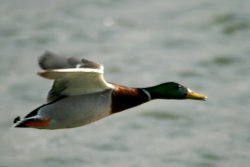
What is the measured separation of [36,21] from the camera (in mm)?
16250

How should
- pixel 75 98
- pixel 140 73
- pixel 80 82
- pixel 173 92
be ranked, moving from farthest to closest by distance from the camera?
pixel 140 73, pixel 173 92, pixel 75 98, pixel 80 82

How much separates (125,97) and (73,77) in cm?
69

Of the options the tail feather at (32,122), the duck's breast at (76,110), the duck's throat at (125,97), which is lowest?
the tail feather at (32,122)

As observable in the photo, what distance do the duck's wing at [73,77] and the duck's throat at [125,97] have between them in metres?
Answer: 0.12

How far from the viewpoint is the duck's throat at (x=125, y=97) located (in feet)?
29.5

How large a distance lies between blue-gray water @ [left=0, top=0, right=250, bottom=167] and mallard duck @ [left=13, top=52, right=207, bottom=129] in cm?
353

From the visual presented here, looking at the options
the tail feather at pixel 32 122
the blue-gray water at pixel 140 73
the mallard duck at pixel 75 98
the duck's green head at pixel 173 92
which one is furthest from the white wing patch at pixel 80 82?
the blue-gray water at pixel 140 73

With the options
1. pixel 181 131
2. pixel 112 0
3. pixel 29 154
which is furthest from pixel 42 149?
pixel 112 0

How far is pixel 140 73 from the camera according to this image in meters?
14.6

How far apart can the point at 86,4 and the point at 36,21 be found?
1.23 metres

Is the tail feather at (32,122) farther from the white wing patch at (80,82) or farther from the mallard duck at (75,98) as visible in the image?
the white wing patch at (80,82)

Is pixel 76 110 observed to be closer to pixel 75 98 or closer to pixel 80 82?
pixel 75 98

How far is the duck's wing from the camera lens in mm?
8508

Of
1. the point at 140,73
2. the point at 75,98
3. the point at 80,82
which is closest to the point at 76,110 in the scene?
the point at 75,98
